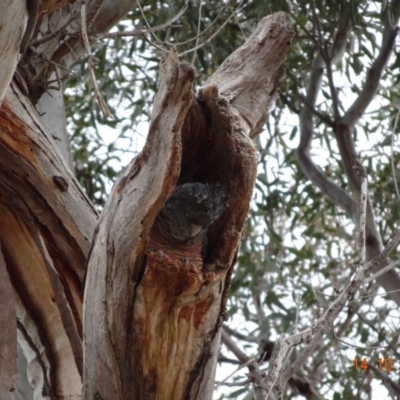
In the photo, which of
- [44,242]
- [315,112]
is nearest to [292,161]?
[315,112]

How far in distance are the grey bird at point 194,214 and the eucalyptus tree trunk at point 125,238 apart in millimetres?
22

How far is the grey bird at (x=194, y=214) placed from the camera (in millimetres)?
1591

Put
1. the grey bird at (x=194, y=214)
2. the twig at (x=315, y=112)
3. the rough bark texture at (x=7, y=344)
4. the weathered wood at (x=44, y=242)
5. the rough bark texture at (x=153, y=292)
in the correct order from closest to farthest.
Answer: the rough bark texture at (x=153, y=292)
the grey bird at (x=194, y=214)
the rough bark texture at (x=7, y=344)
the weathered wood at (x=44, y=242)
the twig at (x=315, y=112)

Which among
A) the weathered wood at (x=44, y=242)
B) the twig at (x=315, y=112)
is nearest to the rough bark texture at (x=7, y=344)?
the weathered wood at (x=44, y=242)

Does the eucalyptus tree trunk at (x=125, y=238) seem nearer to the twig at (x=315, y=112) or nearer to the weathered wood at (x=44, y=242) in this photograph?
the weathered wood at (x=44, y=242)

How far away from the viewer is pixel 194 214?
1.65 metres

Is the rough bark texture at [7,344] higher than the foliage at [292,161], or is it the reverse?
the foliage at [292,161]

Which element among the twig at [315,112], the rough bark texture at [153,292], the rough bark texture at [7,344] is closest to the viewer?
the rough bark texture at [153,292]

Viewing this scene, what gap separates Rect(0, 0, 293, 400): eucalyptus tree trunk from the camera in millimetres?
1402

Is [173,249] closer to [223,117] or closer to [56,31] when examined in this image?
[223,117]

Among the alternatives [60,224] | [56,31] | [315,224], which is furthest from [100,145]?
[60,224]

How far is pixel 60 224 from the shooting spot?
6.13ft

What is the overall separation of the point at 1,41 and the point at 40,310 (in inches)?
31.4

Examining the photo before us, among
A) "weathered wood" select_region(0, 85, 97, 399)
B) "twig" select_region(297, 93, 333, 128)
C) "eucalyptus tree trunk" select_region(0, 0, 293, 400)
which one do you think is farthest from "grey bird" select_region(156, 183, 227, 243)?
"twig" select_region(297, 93, 333, 128)
